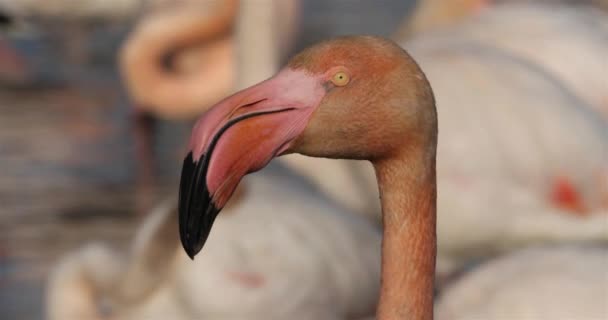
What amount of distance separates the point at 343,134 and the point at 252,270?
5.60ft

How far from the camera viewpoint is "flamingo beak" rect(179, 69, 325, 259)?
6.37 ft

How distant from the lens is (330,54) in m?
2.02

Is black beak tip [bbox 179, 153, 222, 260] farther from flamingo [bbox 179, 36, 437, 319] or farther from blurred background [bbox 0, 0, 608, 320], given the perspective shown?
blurred background [bbox 0, 0, 608, 320]

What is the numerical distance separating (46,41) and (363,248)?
20.1 ft

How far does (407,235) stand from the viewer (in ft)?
6.98

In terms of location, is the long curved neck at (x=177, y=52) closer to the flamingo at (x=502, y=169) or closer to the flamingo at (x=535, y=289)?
the flamingo at (x=502, y=169)

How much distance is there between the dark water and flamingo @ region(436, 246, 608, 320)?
2.03m

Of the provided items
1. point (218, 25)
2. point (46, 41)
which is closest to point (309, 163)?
point (218, 25)

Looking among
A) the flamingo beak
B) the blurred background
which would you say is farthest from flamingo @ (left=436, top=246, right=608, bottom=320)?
the flamingo beak

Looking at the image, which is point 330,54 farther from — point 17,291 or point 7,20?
point 7,20

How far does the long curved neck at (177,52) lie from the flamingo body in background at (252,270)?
109 inches

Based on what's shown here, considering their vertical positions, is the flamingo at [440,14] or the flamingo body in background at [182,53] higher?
the flamingo at [440,14]

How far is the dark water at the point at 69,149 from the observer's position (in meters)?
5.68

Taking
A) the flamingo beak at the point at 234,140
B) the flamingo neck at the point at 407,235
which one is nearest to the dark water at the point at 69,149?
the flamingo neck at the point at 407,235
